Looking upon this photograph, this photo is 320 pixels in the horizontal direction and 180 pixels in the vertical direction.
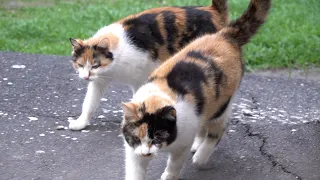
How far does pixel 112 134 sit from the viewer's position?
5.87 m

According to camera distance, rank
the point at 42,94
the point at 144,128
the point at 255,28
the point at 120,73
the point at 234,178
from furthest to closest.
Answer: the point at 42,94, the point at 120,73, the point at 255,28, the point at 234,178, the point at 144,128

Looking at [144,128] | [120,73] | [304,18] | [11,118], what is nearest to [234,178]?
[144,128]

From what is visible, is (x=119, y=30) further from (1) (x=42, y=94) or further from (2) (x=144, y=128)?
(2) (x=144, y=128)

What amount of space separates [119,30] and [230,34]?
1.21 m

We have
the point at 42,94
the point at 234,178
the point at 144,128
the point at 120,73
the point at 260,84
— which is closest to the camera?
the point at 144,128

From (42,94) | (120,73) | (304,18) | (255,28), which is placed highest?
(255,28)

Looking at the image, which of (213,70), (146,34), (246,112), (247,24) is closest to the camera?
(213,70)

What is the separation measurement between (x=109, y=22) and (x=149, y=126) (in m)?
6.05

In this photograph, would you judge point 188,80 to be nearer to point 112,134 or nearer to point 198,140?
point 198,140

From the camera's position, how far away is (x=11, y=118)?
6.17 m

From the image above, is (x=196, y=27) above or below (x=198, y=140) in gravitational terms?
above

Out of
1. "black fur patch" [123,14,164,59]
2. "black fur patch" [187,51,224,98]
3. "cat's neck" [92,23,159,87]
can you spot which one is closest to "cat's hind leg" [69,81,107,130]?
"cat's neck" [92,23,159,87]

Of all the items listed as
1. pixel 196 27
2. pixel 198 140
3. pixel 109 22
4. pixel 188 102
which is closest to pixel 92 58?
pixel 196 27

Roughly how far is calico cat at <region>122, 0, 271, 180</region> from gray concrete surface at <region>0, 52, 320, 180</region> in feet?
1.41
